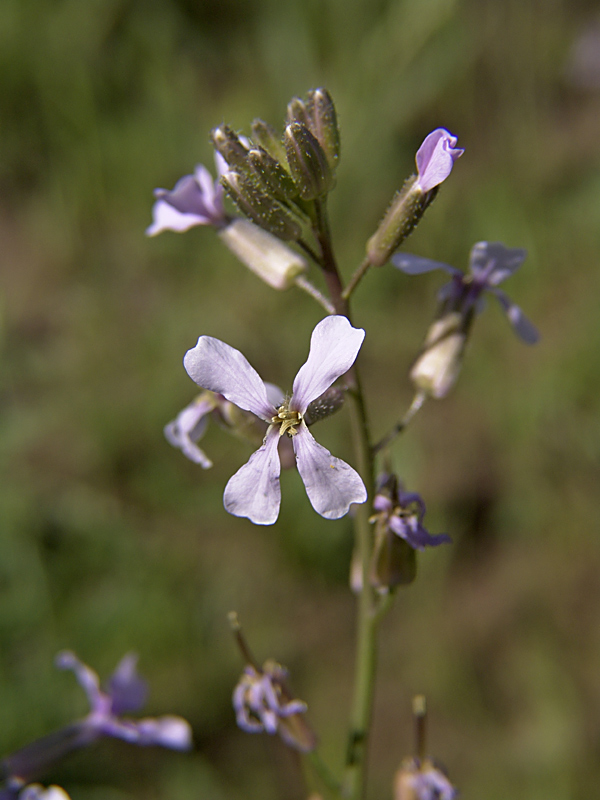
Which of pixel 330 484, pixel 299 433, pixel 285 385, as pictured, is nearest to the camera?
pixel 330 484

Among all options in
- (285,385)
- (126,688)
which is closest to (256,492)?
(126,688)

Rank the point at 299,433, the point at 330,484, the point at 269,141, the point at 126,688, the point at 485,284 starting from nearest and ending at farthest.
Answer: the point at 330,484 < the point at 299,433 < the point at 269,141 < the point at 485,284 < the point at 126,688

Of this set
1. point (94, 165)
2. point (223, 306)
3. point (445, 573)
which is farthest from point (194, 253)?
point (445, 573)

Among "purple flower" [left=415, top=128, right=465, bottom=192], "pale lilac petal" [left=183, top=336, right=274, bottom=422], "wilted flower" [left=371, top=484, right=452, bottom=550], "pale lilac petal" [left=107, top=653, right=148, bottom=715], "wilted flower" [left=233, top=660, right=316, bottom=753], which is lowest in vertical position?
"wilted flower" [left=233, top=660, right=316, bottom=753]

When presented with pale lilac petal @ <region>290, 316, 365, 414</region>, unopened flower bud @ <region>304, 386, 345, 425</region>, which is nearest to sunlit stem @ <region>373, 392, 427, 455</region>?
unopened flower bud @ <region>304, 386, 345, 425</region>

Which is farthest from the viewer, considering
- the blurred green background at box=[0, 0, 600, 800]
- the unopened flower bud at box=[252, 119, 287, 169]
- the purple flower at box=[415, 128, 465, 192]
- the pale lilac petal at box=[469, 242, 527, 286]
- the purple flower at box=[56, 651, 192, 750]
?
the blurred green background at box=[0, 0, 600, 800]

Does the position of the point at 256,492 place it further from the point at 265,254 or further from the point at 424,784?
the point at 424,784

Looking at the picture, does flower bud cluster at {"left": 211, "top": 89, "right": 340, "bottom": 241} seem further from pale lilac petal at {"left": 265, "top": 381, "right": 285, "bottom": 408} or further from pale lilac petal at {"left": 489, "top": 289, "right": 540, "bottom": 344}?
pale lilac petal at {"left": 489, "top": 289, "right": 540, "bottom": 344}

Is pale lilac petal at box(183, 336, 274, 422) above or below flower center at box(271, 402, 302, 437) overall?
above

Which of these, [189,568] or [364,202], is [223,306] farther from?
[189,568]
